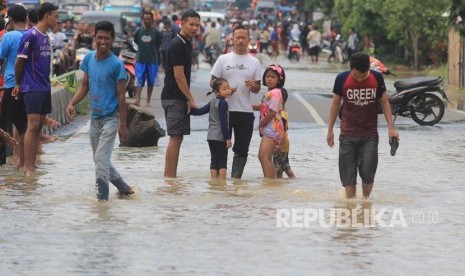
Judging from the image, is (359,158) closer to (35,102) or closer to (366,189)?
(366,189)

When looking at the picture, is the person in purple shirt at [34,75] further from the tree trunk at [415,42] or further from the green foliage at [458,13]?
the tree trunk at [415,42]

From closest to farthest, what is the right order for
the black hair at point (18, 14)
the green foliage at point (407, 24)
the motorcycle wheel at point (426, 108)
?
the black hair at point (18, 14) < the motorcycle wheel at point (426, 108) < the green foliage at point (407, 24)

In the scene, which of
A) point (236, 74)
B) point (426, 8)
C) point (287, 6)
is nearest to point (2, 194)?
point (236, 74)

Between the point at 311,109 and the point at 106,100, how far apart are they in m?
13.6

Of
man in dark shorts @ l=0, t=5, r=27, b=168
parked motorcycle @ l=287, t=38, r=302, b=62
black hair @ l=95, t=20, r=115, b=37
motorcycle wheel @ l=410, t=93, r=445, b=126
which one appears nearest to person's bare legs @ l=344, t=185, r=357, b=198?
black hair @ l=95, t=20, r=115, b=37

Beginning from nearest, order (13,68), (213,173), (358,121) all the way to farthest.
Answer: (358,121)
(213,173)
(13,68)

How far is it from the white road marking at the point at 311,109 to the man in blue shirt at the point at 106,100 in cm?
1002

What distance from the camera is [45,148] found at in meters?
18.0

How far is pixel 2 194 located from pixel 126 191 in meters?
1.19

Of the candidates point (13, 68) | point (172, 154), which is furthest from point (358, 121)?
point (13, 68)

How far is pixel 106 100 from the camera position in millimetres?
12812

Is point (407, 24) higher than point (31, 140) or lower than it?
lower

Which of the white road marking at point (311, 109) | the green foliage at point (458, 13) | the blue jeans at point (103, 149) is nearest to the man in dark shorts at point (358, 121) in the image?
the blue jeans at point (103, 149)

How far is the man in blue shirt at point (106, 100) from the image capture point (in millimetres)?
12727
